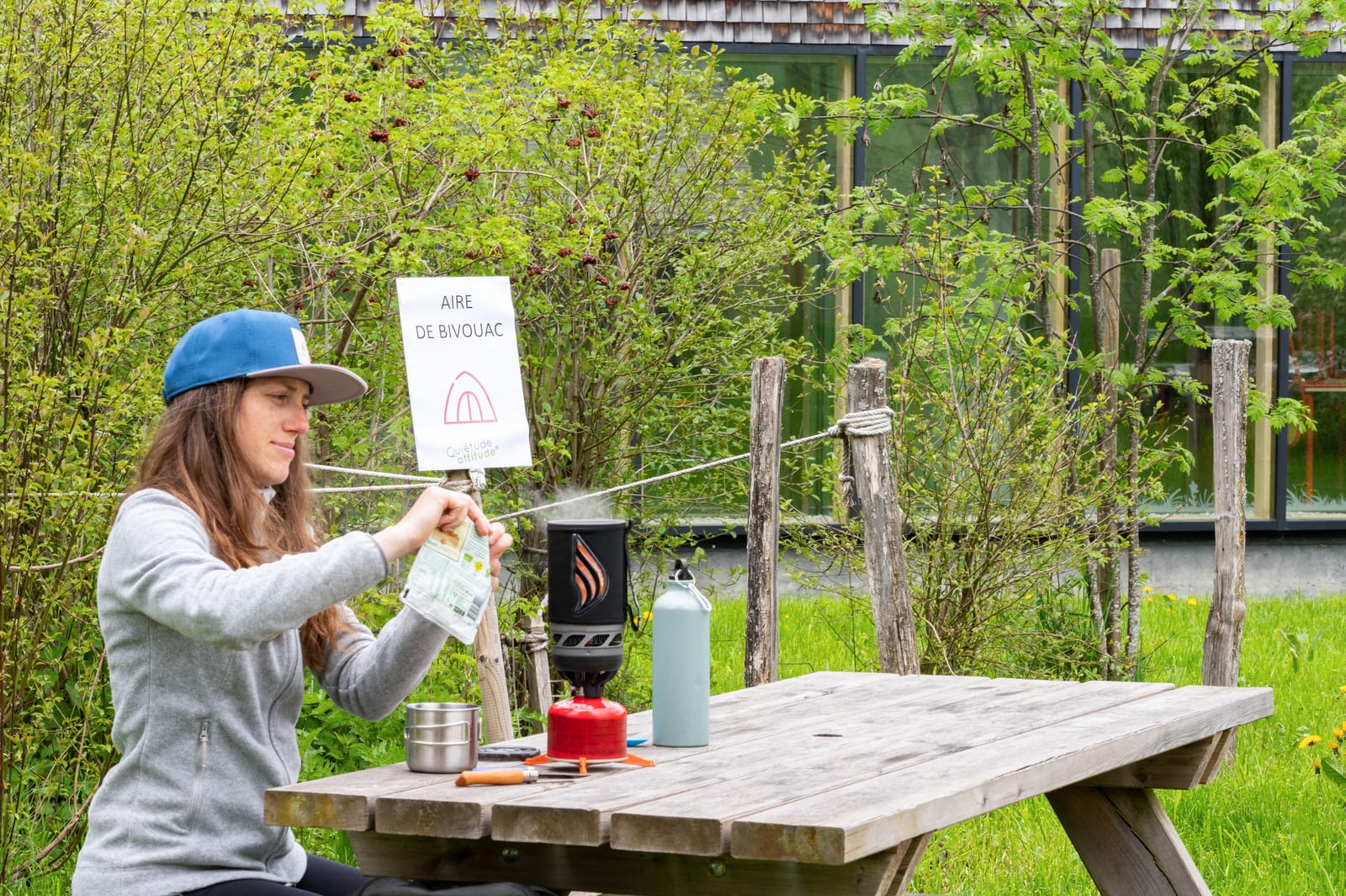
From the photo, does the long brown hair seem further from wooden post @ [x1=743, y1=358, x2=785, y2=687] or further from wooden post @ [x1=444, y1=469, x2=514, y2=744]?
wooden post @ [x1=743, y1=358, x2=785, y2=687]

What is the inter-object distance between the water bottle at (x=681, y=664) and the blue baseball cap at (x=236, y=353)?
2.27 feet

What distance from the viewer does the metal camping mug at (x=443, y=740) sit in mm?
2615

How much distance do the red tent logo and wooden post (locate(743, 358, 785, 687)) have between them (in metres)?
1.61

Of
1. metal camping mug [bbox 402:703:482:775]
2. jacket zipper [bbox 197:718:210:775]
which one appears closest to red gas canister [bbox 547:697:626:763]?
metal camping mug [bbox 402:703:482:775]

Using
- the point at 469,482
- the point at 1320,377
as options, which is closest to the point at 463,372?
the point at 469,482

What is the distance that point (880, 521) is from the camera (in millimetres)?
5188

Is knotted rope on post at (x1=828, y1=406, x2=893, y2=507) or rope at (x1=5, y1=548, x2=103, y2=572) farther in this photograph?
knotted rope on post at (x1=828, y1=406, x2=893, y2=507)

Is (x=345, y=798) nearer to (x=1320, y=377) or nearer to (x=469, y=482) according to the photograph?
(x=469, y=482)

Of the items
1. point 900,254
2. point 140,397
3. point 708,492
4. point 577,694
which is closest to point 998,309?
point 900,254

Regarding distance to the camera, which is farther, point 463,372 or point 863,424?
point 863,424

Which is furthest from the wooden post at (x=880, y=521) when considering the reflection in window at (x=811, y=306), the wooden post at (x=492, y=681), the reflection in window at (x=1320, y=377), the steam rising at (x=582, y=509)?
the reflection in window at (x=1320, y=377)

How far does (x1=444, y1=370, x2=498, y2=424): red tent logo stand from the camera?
347 cm

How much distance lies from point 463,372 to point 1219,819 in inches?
126

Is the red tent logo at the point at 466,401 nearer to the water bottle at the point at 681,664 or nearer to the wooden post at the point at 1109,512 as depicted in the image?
the water bottle at the point at 681,664
